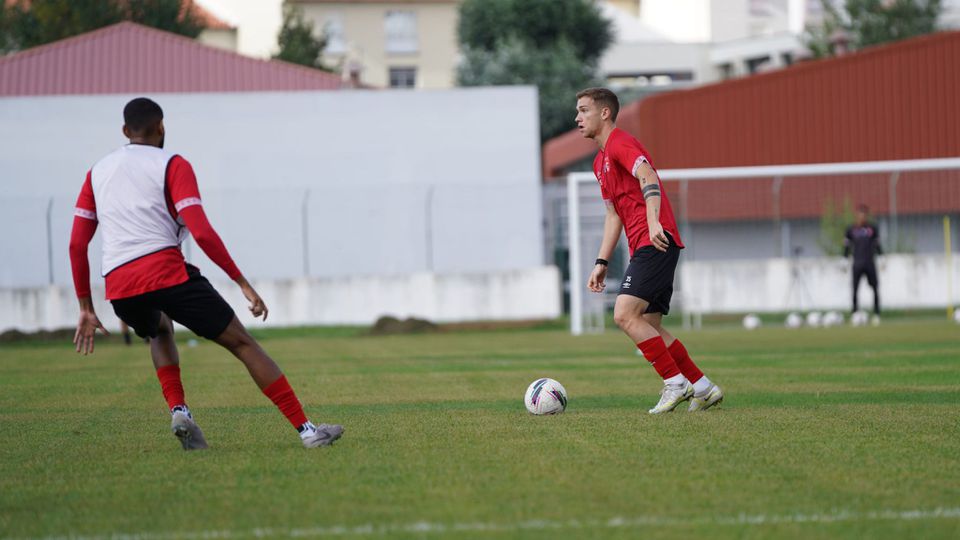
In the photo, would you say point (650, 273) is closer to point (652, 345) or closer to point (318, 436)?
point (652, 345)

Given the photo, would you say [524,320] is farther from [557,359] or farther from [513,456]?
[513,456]

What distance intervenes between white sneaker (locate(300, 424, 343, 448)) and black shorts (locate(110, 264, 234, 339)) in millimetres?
788

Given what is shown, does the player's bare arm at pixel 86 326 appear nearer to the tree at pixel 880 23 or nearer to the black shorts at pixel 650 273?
the black shorts at pixel 650 273

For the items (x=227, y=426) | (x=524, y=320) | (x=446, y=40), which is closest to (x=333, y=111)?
(x=524, y=320)

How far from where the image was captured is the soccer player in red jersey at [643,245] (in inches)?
364

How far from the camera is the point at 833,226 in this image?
103 ft

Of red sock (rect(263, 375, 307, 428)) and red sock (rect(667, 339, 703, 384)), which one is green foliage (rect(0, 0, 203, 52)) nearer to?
red sock (rect(667, 339, 703, 384))

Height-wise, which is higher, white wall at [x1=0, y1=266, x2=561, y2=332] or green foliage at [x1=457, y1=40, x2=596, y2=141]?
green foliage at [x1=457, y1=40, x2=596, y2=141]

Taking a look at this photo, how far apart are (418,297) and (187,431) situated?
2129 cm

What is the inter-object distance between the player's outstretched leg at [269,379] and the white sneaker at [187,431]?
18.8 inches

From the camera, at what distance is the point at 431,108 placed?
3609cm

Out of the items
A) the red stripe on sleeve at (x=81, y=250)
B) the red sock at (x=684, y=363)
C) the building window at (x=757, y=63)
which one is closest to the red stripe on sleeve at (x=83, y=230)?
the red stripe on sleeve at (x=81, y=250)

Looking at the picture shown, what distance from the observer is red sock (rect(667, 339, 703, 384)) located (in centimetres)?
973

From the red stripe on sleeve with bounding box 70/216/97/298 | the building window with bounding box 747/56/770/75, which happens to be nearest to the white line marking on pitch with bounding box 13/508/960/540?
the red stripe on sleeve with bounding box 70/216/97/298
